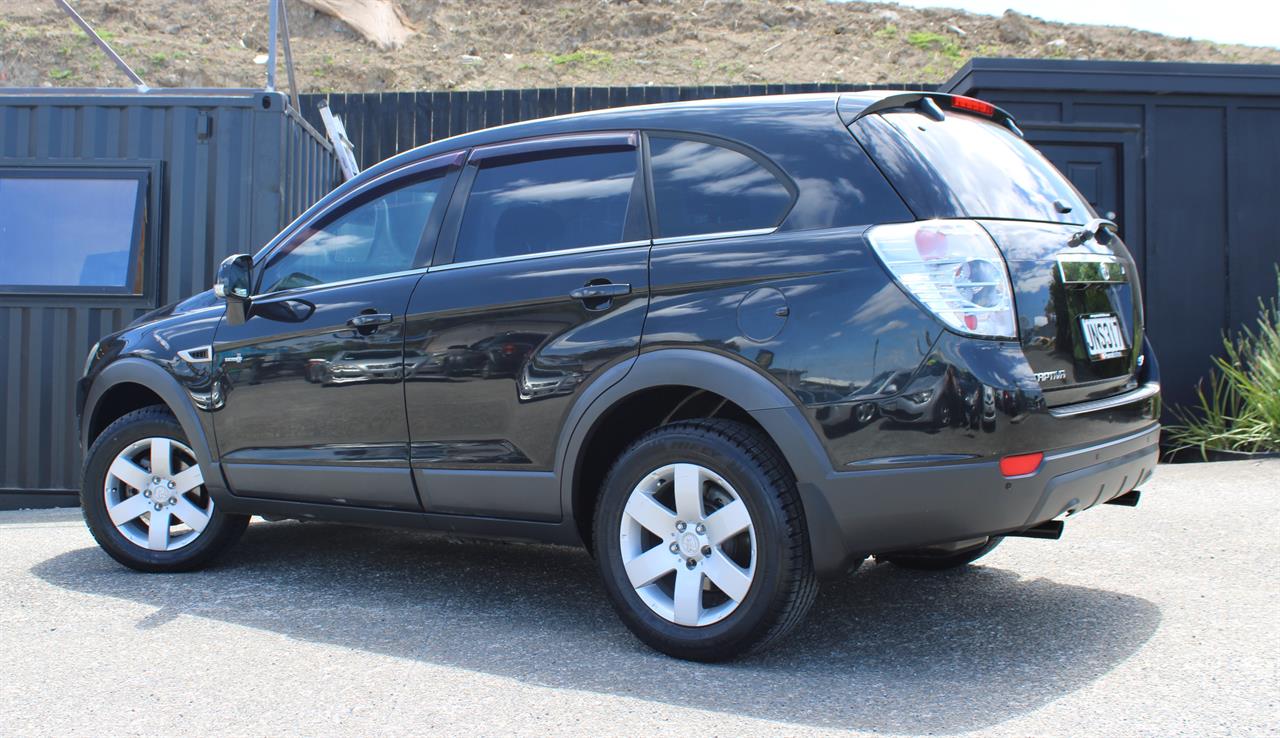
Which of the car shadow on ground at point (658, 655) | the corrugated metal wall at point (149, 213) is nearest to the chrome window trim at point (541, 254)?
the car shadow on ground at point (658, 655)

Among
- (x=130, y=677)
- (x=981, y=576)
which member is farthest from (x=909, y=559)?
(x=130, y=677)

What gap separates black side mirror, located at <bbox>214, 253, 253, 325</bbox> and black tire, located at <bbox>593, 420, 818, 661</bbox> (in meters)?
2.00

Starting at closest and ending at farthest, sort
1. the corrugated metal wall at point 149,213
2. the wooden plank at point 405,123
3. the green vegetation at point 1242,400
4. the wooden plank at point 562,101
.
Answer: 1. the corrugated metal wall at point 149,213
2. the green vegetation at point 1242,400
3. the wooden plank at point 562,101
4. the wooden plank at point 405,123

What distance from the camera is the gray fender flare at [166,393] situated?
4770 millimetres

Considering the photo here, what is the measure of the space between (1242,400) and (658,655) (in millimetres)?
6407

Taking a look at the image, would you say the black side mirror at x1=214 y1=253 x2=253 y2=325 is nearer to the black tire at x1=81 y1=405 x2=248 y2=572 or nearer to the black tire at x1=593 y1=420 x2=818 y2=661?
the black tire at x1=81 y1=405 x2=248 y2=572

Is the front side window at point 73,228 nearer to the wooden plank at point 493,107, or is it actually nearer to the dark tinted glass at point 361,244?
the dark tinted glass at point 361,244

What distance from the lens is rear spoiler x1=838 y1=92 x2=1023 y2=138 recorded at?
3.47m

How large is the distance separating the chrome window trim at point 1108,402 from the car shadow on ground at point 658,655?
77cm

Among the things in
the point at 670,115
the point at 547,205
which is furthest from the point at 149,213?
the point at 670,115

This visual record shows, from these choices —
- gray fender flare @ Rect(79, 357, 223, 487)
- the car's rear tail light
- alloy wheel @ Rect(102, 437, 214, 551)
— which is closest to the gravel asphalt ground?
alloy wheel @ Rect(102, 437, 214, 551)

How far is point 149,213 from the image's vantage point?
7445 mm

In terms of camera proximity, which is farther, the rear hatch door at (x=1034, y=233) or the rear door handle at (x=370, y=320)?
the rear door handle at (x=370, y=320)

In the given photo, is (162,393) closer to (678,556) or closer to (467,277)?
(467,277)
